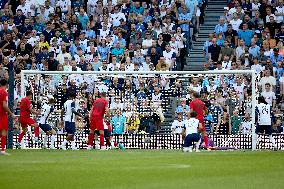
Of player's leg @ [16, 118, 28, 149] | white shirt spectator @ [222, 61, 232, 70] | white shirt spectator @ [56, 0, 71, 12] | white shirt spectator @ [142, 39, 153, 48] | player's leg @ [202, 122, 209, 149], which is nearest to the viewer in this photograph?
player's leg @ [202, 122, 209, 149]

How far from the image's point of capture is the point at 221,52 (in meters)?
35.7

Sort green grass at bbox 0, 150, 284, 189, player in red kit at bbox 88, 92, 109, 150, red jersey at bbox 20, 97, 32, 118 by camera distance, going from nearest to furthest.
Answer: green grass at bbox 0, 150, 284, 189
red jersey at bbox 20, 97, 32, 118
player in red kit at bbox 88, 92, 109, 150

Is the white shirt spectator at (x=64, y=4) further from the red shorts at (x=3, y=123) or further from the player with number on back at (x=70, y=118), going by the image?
the red shorts at (x=3, y=123)

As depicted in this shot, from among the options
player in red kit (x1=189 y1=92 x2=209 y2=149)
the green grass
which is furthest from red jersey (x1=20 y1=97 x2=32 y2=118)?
player in red kit (x1=189 y1=92 x2=209 y2=149)

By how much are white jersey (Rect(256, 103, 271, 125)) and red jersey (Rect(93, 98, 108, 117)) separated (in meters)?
4.83

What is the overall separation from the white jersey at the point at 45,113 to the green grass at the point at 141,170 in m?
3.32

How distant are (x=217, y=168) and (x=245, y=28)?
50.5ft

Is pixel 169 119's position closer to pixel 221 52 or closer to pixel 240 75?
pixel 240 75

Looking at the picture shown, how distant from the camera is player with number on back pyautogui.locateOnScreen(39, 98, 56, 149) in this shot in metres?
31.6

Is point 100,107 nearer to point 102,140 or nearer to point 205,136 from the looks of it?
point 102,140

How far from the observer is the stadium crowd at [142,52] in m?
32.3

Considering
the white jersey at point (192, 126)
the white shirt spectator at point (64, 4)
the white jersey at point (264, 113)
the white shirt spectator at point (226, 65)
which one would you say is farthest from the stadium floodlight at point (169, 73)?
the white shirt spectator at point (64, 4)

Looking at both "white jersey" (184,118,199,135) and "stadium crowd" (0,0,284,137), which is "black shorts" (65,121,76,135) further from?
"white jersey" (184,118,199,135)

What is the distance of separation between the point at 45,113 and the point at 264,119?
7068 mm
